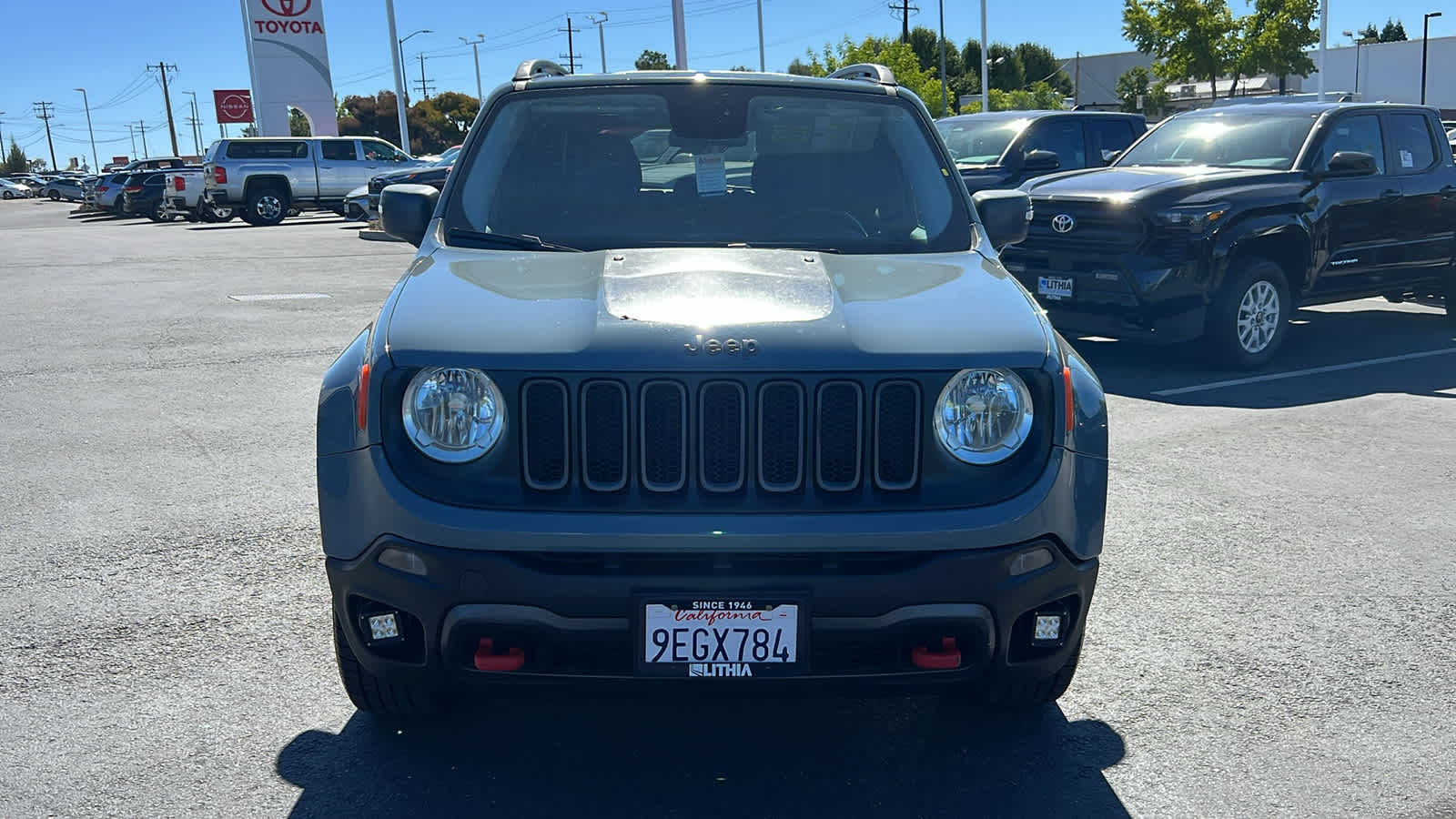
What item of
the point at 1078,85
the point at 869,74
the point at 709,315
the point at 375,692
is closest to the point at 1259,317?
the point at 869,74

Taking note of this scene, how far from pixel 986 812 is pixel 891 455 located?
891 millimetres

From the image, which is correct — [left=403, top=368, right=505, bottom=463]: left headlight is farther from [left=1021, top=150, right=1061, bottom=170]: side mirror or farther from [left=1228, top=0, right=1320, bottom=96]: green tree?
[left=1228, top=0, right=1320, bottom=96]: green tree

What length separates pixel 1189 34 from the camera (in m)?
49.7

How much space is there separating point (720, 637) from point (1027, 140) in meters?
10.7

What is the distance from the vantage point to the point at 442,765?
10.7 ft

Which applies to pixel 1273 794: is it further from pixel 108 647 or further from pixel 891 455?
pixel 108 647

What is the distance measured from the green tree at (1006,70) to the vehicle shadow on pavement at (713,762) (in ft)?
315

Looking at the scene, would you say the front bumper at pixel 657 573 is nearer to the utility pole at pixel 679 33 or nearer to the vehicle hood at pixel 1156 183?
the vehicle hood at pixel 1156 183

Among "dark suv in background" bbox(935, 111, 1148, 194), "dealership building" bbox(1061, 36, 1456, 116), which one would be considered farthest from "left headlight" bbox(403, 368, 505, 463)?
"dealership building" bbox(1061, 36, 1456, 116)

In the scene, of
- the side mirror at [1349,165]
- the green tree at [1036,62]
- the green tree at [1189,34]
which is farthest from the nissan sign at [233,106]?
the green tree at [1036,62]

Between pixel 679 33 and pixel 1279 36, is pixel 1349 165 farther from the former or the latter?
pixel 1279 36

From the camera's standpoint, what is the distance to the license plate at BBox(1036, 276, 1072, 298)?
8.87 meters

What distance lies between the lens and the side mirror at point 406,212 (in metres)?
4.23

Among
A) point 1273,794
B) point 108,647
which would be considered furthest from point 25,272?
point 1273,794
